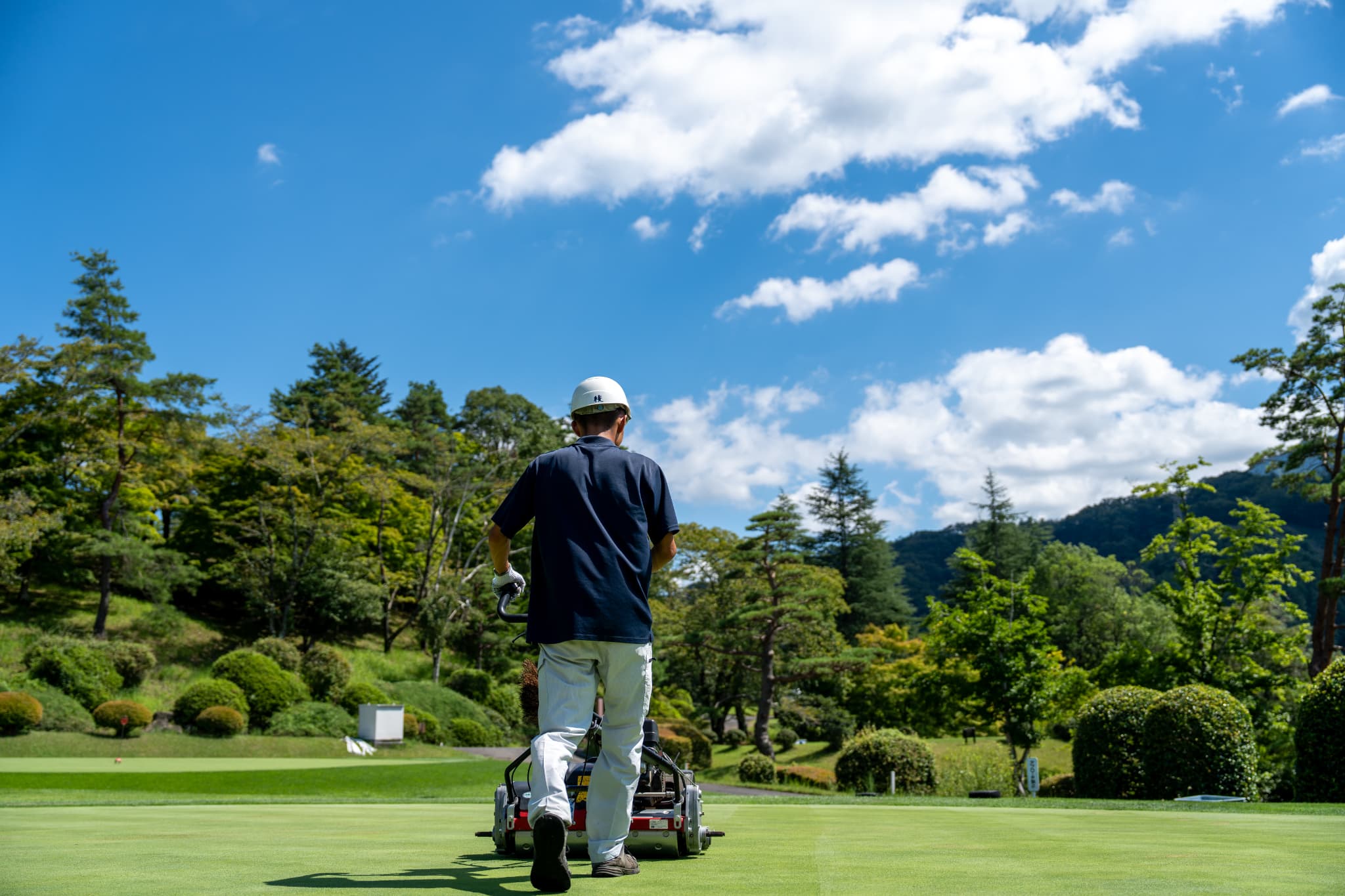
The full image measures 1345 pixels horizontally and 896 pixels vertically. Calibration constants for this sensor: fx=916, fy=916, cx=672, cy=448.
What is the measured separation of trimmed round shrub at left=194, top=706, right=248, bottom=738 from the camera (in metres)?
25.4

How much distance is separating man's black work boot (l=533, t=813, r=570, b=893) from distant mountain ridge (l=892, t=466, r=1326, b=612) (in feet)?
388

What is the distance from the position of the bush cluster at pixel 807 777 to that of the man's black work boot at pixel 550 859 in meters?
26.1

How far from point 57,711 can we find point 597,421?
88.8 ft

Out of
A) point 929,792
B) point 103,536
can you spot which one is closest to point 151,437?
point 103,536

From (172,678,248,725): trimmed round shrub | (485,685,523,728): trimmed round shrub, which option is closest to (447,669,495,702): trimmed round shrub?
(485,685,523,728): trimmed round shrub

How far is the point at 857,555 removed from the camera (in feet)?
192

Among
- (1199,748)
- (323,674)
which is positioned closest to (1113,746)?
(1199,748)

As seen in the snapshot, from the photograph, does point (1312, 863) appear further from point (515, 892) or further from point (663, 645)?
point (663, 645)

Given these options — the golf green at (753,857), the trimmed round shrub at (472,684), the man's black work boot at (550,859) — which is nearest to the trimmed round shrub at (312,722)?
the trimmed round shrub at (472,684)

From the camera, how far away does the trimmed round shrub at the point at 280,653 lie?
3022cm

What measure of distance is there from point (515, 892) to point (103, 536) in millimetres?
35007

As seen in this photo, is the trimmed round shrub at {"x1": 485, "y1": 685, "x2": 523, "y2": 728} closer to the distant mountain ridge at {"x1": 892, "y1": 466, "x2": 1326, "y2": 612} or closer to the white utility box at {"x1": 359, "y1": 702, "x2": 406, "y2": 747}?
the white utility box at {"x1": 359, "y1": 702, "x2": 406, "y2": 747}

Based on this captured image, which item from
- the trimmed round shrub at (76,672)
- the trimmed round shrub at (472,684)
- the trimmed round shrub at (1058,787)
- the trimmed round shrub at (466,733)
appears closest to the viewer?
the trimmed round shrub at (1058,787)

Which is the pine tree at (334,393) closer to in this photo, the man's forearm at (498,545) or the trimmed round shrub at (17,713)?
the trimmed round shrub at (17,713)
